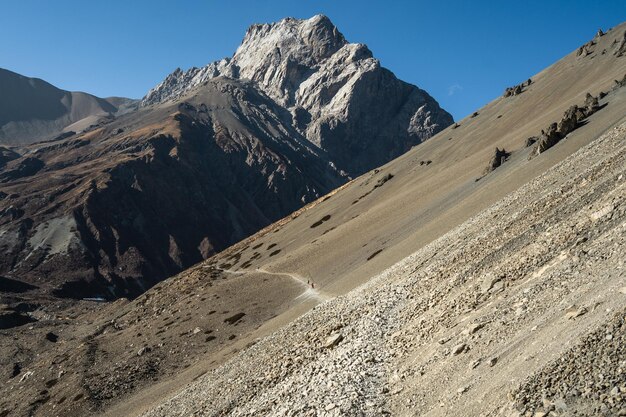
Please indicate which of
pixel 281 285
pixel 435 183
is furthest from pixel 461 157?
pixel 281 285

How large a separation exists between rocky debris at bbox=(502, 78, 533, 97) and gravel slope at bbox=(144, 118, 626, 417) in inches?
4017

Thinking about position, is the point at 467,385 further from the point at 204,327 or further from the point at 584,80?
the point at 584,80

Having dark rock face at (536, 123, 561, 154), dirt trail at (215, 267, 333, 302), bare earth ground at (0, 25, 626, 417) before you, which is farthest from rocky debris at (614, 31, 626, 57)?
dirt trail at (215, 267, 333, 302)

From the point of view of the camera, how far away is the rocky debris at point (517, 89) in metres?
138

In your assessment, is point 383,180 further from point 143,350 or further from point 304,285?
point 143,350

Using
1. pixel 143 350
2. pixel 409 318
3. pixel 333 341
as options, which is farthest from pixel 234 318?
pixel 409 318

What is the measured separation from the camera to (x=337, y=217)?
112 metres

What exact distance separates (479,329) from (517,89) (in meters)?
131

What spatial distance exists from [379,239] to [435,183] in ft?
76.9

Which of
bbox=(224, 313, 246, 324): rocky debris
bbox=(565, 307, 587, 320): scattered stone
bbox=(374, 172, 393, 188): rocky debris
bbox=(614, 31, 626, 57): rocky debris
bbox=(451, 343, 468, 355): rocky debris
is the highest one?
bbox=(614, 31, 626, 57): rocky debris

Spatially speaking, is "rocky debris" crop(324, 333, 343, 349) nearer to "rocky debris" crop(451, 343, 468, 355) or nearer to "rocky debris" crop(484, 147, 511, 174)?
"rocky debris" crop(451, 343, 468, 355)

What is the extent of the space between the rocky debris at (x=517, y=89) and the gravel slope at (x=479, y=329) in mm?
102036

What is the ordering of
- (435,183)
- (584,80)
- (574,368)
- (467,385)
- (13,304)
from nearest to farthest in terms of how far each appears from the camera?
(574,368), (467,385), (435,183), (584,80), (13,304)

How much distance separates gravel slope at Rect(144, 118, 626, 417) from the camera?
17.0 meters
